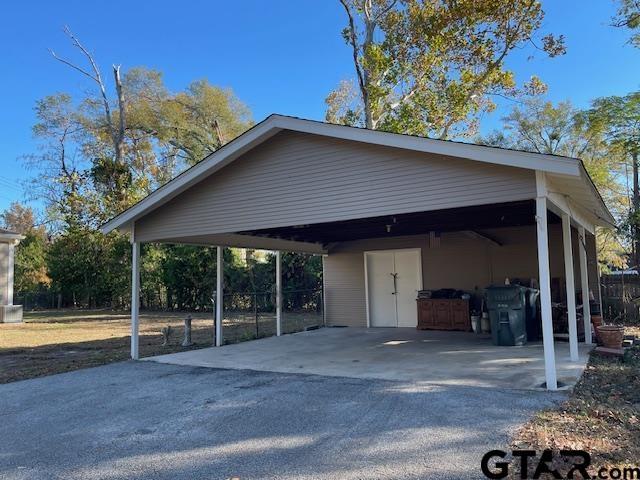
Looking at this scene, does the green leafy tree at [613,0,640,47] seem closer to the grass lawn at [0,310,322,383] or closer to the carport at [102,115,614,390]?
the carport at [102,115,614,390]

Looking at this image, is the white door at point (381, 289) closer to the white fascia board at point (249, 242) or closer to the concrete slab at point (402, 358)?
the white fascia board at point (249, 242)

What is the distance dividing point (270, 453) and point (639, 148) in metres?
12.5

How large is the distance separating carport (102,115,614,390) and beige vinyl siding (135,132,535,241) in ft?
0.05

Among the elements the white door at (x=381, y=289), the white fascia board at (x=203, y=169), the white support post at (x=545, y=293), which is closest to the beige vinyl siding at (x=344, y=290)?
the white door at (x=381, y=289)

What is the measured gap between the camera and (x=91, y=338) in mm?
12422

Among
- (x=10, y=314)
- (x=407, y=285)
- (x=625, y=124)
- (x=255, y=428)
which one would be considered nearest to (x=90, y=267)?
(x=10, y=314)

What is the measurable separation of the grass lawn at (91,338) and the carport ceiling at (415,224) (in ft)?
9.04

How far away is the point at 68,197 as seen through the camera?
70.9 ft

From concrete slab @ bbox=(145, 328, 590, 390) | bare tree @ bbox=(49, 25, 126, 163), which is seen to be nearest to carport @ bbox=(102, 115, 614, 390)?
concrete slab @ bbox=(145, 328, 590, 390)

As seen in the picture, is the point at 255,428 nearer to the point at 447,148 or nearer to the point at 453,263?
the point at 447,148

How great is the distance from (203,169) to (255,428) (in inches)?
182

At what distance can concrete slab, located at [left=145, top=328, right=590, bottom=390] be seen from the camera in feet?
20.2

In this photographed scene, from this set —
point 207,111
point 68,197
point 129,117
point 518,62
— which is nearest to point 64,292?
point 68,197

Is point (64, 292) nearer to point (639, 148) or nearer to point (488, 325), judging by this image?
point (488, 325)
